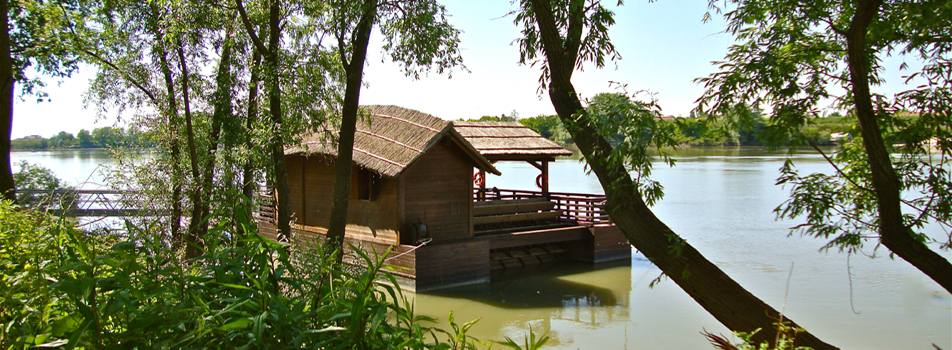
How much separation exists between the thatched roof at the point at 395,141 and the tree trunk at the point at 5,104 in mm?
5464

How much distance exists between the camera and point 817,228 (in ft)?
16.1

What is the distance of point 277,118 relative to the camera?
32.8ft

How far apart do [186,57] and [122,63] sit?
0.97m

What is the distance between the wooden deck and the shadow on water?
1.08 ft

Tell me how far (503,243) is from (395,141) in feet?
10.8

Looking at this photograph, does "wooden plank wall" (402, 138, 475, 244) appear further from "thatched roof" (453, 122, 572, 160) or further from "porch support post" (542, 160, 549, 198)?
"porch support post" (542, 160, 549, 198)

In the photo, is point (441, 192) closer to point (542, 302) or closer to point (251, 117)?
point (542, 302)

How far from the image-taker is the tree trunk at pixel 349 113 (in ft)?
31.4

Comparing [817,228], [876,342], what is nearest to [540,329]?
[876,342]

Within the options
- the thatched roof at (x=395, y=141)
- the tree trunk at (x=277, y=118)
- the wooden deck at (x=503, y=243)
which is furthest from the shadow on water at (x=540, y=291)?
the tree trunk at (x=277, y=118)

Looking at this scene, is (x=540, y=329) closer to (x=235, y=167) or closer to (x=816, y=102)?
(x=235, y=167)

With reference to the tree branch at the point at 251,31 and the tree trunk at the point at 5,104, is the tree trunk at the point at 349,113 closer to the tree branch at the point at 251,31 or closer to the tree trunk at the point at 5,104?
the tree branch at the point at 251,31

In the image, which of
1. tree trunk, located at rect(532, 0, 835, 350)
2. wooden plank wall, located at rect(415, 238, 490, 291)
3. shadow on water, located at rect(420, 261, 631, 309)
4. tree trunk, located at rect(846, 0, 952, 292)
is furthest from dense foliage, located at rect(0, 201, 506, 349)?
wooden plank wall, located at rect(415, 238, 490, 291)

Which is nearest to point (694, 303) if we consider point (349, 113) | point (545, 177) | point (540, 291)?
point (540, 291)
